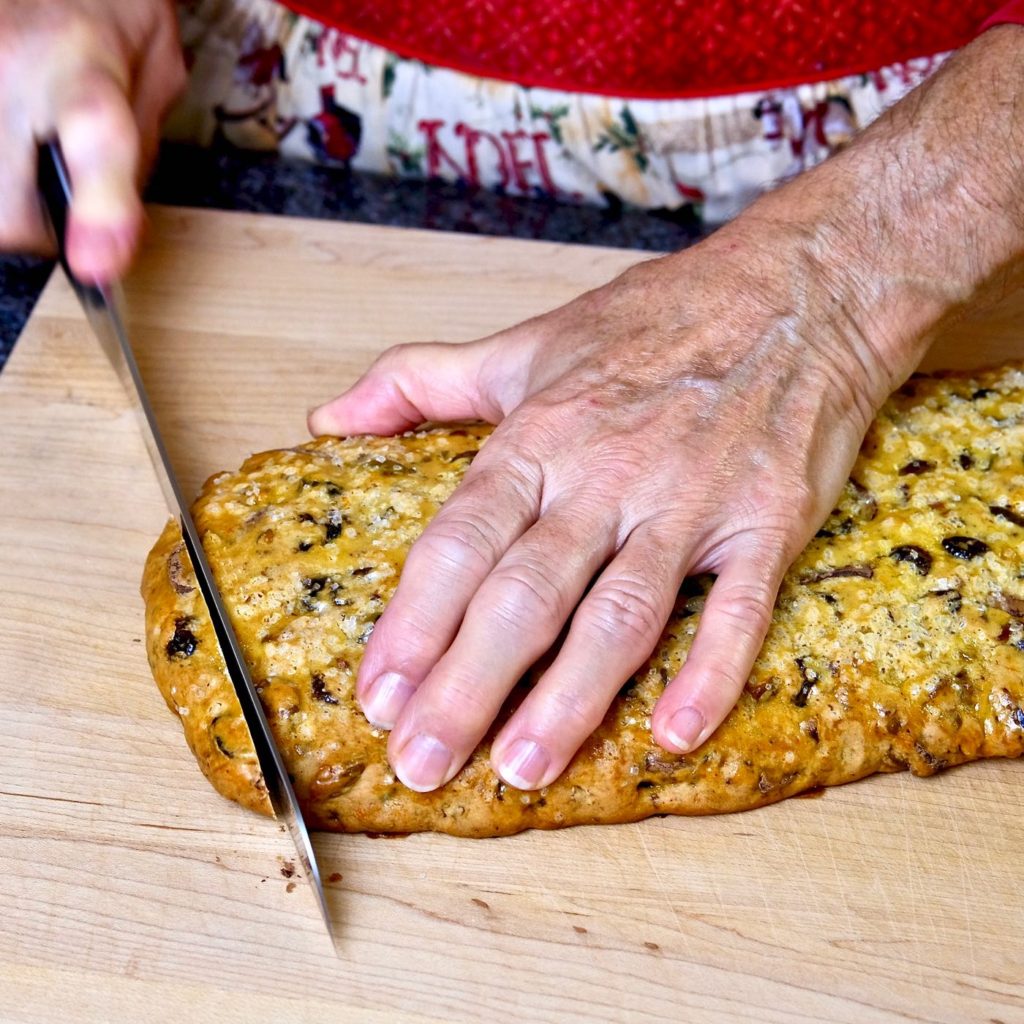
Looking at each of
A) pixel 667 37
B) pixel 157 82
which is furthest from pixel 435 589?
pixel 667 37

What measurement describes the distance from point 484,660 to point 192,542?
342 millimetres

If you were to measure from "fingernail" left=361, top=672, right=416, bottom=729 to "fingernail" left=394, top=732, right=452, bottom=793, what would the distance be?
0.04 m

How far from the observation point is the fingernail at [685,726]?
1122 millimetres

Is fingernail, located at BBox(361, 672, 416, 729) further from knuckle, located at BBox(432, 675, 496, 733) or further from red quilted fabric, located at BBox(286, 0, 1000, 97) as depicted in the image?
red quilted fabric, located at BBox(286, 0, 1000, 97)

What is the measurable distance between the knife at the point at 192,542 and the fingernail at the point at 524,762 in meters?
0.19

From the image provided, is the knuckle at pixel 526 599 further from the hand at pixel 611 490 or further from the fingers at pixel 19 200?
the fingers at pixel 19 200

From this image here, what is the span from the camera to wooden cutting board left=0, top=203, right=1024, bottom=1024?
3.55 feet

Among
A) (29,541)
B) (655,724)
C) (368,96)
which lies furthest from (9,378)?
(655,724)

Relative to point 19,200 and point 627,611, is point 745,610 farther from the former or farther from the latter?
point 19,200

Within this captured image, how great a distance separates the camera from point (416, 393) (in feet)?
4.69

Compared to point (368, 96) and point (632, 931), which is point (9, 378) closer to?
point (368, 96)

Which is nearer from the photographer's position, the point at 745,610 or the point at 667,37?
the point at 745,610

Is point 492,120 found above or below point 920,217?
below

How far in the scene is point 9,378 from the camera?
1650mm
